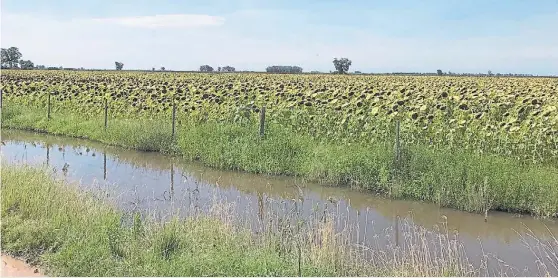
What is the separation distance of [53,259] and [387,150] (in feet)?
23.4

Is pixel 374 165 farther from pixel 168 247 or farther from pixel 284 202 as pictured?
pixel 168 247

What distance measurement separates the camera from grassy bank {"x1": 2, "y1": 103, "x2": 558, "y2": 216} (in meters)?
9.29

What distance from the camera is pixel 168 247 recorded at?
5.74 meters

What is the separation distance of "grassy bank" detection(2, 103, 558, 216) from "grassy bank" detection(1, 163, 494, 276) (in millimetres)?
3061

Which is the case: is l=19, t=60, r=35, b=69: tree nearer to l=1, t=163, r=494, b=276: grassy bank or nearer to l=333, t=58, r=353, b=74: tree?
l=333, t=58, r=353, b=74: tree

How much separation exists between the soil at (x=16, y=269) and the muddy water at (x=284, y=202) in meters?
2.11

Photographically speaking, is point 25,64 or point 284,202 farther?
point 25,64

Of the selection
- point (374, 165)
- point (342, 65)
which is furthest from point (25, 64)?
point (374, 165)

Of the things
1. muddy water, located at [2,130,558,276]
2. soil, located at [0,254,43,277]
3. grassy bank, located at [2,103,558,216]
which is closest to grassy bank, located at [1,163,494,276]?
soil, located at [0,254,43,277]

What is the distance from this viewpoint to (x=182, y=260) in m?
5.32

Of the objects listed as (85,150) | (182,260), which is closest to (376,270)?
(182,260)

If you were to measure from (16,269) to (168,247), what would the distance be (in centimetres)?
147

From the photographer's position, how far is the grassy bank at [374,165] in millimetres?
9289

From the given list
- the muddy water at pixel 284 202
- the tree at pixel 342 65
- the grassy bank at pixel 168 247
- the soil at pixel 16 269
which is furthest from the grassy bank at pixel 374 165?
the tree at pixel 342 65
